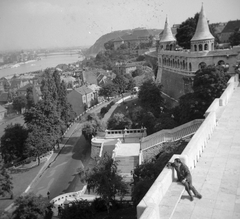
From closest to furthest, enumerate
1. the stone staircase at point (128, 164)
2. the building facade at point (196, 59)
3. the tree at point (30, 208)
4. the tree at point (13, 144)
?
the tree at point (30, 208), the stone staircase at point (128, 164), the building facade at point (196, 59), the tree at point (13, 144)

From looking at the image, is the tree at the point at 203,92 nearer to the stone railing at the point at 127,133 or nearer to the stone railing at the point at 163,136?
the stone railing at the point at 163,136

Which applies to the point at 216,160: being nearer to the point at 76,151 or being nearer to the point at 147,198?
the point at 147,198

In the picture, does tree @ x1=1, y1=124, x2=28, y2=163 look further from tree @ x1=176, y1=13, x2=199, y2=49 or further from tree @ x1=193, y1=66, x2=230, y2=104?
tree @ x1=176, y1=13, x2=199, y2=49

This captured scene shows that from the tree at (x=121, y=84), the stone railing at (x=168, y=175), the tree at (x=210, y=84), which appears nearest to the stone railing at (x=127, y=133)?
the tree at (x=210, y=84)

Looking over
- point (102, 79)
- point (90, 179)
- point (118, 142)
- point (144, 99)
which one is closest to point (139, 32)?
point (102, 79)

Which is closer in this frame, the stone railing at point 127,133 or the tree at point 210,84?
the tree at point 210,84

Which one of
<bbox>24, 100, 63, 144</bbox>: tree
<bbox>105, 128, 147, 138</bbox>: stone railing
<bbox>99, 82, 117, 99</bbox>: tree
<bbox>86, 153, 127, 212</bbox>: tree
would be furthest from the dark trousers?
<bbox>99, 82, 117, 99</bbox>: tree

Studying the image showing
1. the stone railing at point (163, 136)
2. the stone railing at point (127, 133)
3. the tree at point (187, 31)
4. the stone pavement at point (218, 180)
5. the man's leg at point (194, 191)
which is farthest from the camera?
the tree at point (187, 31)

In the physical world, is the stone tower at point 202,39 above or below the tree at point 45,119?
above
